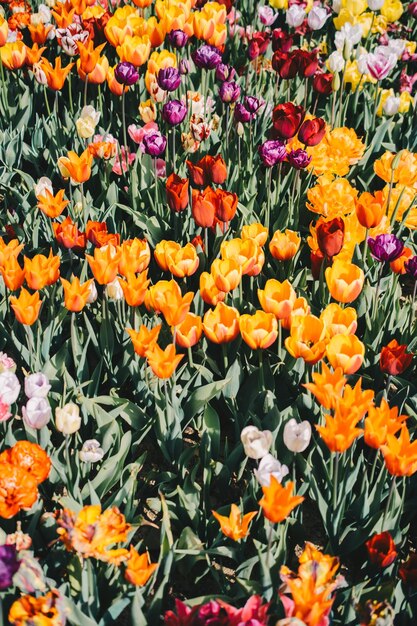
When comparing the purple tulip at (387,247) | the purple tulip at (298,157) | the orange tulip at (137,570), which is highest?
the purple tulip at (298,157)

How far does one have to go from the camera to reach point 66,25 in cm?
377

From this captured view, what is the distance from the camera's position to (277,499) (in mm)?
1642

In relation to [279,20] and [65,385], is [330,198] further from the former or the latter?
[279,20]

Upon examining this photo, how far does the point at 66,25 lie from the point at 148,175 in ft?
3.46

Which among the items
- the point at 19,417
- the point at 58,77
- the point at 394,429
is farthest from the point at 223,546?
the point at 58,77

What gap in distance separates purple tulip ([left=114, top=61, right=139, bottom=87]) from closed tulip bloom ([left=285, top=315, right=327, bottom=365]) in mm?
1695

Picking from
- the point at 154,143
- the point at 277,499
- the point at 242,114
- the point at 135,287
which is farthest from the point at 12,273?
the point at 242,114

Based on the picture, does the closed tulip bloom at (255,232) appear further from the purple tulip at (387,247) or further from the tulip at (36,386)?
the tulip at (36,386)

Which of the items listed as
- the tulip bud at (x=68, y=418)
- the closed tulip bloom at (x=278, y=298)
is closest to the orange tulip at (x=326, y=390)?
the closed tulip bloom at (x=278, y=298)

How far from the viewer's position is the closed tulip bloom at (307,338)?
6.86ft

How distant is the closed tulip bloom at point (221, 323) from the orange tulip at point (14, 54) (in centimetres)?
204

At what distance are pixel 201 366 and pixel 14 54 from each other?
81.3 inches

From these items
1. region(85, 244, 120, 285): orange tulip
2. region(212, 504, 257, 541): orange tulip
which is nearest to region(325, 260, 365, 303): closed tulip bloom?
region(85, 244, 120, 285): orange tulip

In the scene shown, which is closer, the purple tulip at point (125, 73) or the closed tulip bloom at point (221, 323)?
the closed tulip bloom at point (221, 323)
